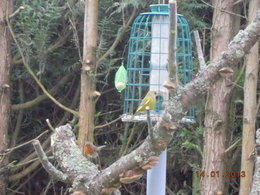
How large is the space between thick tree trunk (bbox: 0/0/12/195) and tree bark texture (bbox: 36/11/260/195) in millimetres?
2776

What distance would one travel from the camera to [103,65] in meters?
3.94

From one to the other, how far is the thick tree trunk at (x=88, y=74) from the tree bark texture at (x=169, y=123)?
7.34ft

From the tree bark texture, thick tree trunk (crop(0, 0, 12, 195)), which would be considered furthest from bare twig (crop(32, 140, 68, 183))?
thick tree trunk (crop(0, 0, 12, 195))

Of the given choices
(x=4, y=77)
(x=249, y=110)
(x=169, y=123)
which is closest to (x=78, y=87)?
(x=4, y=77)

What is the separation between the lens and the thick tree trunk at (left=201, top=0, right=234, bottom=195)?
3.48m

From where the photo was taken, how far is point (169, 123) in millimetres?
1118

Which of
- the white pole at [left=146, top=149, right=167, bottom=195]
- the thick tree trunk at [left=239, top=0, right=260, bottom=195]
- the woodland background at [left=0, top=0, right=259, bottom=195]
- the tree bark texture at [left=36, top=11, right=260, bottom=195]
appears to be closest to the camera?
the tree bark texture at [left=36, top=11, right=260, bottom=195]

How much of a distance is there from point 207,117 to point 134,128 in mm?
832

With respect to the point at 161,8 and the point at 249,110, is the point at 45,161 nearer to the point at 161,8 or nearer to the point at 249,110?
the point at 161,8

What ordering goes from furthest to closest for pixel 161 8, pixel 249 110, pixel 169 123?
1. pixel 249 110
2. pixel 161 8
3. pixel 169 123

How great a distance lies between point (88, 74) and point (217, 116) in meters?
0.96
